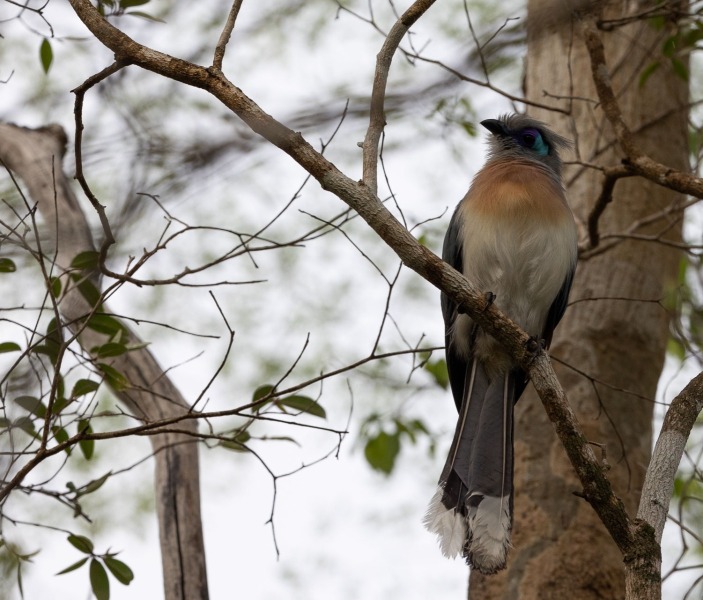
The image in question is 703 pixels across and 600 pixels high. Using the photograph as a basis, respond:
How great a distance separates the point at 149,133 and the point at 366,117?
123 cm

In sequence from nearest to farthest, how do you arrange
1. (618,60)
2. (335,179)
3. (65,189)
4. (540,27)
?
(335,179)
(540,27)
(65,189)
(618,60)

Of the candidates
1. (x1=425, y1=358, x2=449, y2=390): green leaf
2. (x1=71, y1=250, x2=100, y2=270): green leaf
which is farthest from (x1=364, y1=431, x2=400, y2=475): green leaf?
(x1=71, y1=250, x2=100, y2=270): green leaf

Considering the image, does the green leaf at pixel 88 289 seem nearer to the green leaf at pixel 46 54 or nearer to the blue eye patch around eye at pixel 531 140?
the green leaf at pixel 46 54

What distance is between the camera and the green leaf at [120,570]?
139 inches

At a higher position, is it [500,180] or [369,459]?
[500,180]

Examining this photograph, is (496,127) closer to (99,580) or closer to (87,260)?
(87,260)

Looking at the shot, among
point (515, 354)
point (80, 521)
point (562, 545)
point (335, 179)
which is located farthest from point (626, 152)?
point (80, 521)

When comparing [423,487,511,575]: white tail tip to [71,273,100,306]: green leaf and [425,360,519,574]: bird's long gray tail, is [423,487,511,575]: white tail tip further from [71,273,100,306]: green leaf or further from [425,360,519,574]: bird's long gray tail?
[71,273,100,306]: green leaf

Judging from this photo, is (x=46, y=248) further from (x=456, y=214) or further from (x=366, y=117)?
(x=456, y=214)

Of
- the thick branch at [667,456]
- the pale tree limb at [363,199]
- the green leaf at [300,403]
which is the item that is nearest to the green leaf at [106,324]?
the green leaf at [300,403]

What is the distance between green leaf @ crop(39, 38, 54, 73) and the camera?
445cm

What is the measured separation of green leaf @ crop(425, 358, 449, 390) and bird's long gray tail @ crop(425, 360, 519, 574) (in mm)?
1366

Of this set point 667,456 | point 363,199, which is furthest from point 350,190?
point 667,456

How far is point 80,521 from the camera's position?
7.72 meters
